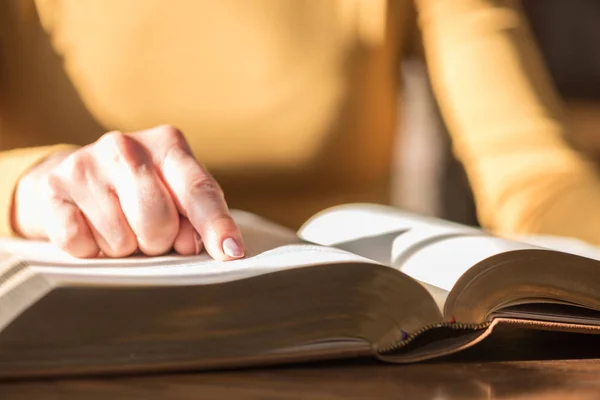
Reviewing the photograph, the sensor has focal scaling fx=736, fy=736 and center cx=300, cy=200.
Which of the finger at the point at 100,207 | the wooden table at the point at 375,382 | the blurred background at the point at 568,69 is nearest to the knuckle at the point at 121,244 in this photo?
the finger at the point at 100,207

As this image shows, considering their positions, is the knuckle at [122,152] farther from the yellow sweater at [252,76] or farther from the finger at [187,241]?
the yellow sweater at [252,76]

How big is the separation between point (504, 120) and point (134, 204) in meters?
0.55

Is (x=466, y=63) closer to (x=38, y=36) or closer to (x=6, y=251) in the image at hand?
(x=38, y=36)

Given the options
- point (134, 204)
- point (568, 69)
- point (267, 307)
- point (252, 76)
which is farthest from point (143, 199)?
point (568, 69)

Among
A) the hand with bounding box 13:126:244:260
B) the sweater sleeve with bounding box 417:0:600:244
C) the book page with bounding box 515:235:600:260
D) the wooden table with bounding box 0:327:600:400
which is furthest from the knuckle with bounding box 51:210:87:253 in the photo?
the sweater sleeve with bounding box 417:0:600:244

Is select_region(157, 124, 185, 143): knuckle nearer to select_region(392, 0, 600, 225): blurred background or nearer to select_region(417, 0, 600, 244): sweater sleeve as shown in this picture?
select_region(417, 0, 600, 244): sweater sleeve

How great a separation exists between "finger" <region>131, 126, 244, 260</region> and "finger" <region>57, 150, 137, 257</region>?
0.13 ft

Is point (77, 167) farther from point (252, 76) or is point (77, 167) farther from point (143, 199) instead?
point (252, 76)

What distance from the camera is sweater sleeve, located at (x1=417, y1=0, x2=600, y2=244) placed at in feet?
2.45

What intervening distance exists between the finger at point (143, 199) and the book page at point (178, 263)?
0.04 ft

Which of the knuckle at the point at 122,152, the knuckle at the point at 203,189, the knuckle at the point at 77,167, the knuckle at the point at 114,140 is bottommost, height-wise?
the knuckle at the point at 203,189

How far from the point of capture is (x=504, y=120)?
2.85ft

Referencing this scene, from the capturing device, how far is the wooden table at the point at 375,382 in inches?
12.7

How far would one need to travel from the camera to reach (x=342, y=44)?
38.1 inches
